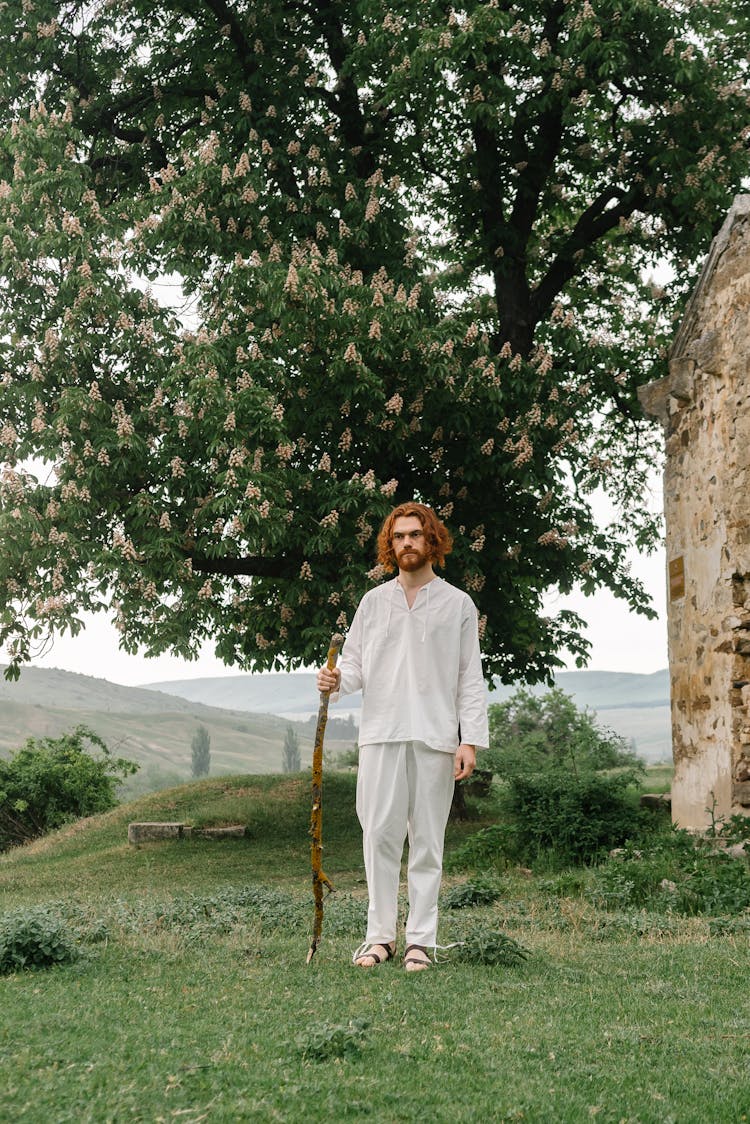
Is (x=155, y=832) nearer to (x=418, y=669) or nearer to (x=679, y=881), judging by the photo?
(x=679, y=881)

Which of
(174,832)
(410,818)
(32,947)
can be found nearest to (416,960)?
(410,818)

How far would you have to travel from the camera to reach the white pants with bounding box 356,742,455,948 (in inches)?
232

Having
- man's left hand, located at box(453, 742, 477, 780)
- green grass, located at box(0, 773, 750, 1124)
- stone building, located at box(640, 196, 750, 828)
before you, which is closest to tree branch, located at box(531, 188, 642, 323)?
stone building, located at box(640, 196, 750, 828)

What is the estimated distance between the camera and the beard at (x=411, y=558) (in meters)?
6.15

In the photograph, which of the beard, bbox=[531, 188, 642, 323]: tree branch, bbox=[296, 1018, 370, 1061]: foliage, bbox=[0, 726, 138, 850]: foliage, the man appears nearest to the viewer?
bbox=[296, 1018, 370, 1061]: foliage

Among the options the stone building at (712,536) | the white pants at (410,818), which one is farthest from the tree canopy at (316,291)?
the white pants at (410,818)

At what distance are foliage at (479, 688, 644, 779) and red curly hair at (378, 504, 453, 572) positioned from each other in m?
6.83

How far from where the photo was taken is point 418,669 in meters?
5.96

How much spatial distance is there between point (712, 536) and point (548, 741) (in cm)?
814

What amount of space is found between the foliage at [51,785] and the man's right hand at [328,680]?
44.9 feet

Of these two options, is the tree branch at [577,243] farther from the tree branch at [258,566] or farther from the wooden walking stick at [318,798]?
the wooden walking stick at [318,798]

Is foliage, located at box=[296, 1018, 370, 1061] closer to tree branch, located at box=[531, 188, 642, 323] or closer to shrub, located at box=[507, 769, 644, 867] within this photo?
shrub, located at box=[507, 769, 644, 867]

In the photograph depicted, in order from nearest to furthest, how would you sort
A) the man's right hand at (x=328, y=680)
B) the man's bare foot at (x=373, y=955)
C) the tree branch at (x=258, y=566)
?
1. the man's bare foot at (x=373, y=955)
2. the man's right hand at (x=328, y=680)
3. the tree branch at (x=258, y=566)

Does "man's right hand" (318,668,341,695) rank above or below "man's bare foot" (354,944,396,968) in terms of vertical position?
above
